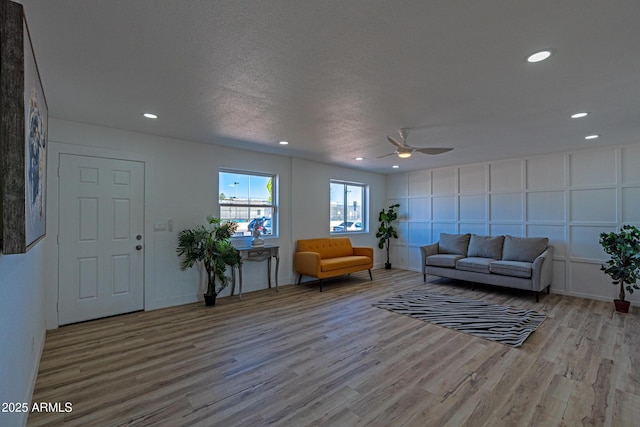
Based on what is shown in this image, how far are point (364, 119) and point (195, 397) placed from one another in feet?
10.3

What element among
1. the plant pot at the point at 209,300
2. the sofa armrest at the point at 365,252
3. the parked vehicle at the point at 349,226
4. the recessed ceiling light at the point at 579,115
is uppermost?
the recessed ceiling light at the point at 579,115

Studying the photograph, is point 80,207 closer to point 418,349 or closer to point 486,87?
→ point 418,349

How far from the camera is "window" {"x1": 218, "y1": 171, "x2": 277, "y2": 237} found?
5.04 m

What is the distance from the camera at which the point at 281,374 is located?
8.21ft

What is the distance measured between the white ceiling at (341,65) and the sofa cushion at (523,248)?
2.01 metres

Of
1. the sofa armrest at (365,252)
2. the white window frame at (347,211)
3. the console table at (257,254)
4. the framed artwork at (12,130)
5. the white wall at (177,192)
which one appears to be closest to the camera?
the framed artwork at (12,130)

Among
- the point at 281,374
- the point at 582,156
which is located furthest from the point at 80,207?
the point at 582,156

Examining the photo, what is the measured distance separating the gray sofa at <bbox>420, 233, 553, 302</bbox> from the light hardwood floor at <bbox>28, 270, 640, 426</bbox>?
0.79 m

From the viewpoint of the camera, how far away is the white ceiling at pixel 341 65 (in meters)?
1.66

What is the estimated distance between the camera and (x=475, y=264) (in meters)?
5.26

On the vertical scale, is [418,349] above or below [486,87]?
below

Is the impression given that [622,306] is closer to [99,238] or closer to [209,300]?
[209,300]

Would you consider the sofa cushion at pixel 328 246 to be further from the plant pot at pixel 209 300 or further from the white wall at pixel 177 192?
the plant pot at pixel 209 300

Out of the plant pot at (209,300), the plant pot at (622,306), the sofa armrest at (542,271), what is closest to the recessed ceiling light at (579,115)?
the sofa armrest at (542,271)
